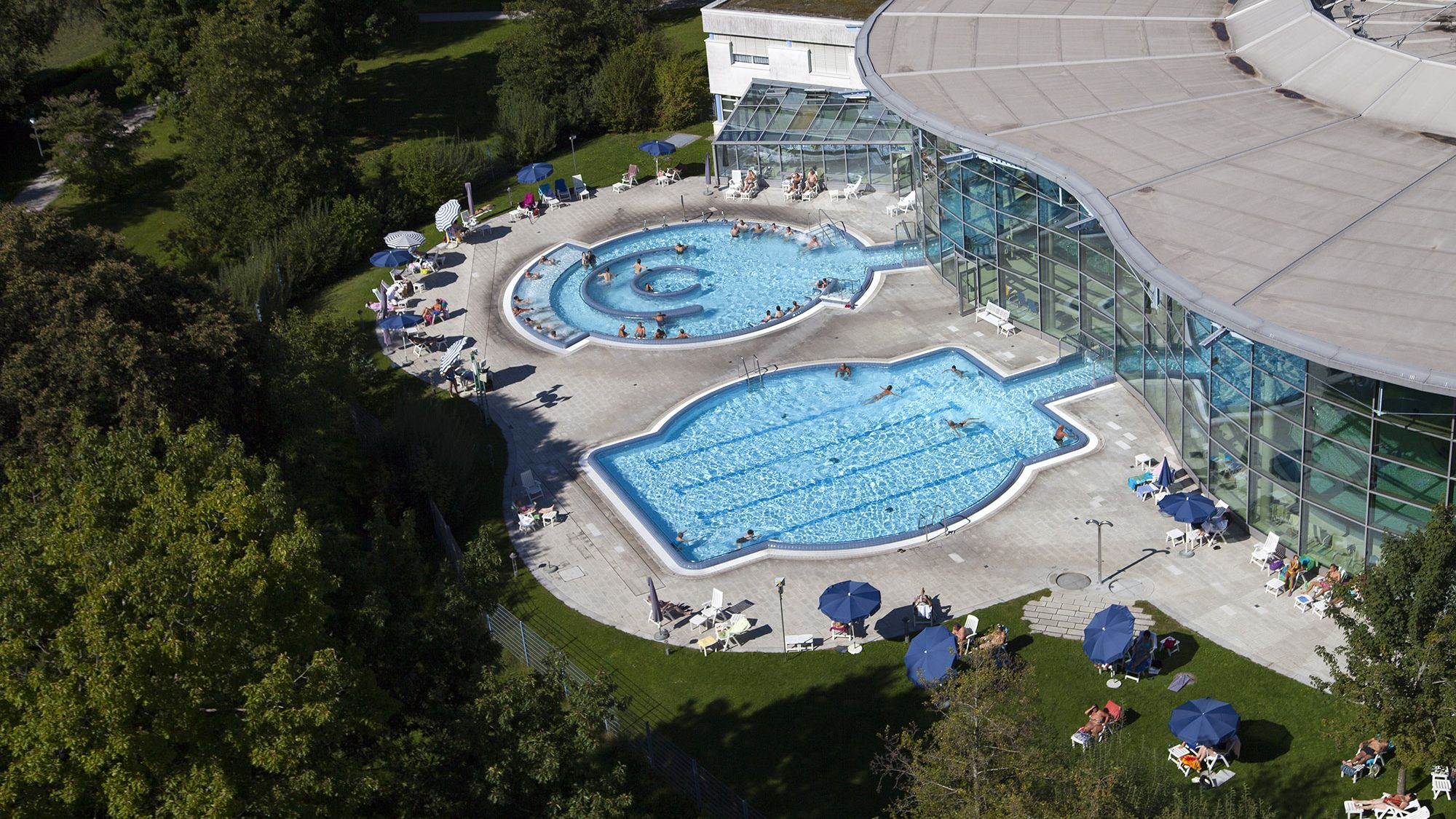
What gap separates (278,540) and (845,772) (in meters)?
12.3

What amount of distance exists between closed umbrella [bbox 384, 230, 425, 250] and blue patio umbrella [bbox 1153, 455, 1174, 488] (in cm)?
2947

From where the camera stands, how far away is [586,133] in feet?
205

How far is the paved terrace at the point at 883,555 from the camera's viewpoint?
30328 mm

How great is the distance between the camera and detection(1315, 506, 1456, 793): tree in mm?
21328

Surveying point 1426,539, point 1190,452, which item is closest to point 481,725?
point 1426,539

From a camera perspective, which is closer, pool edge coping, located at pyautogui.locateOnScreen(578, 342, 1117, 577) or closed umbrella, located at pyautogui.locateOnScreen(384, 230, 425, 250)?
pool edge coping, located at pyautogui.locateOnScreen(578, 342, 1117, 577)

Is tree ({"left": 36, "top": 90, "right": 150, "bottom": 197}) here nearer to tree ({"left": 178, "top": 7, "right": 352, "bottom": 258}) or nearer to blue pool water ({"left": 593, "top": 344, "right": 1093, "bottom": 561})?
tree ({"left": 178, "top": 7, "right": 352, "bottom": 258})

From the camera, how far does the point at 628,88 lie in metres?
60.4

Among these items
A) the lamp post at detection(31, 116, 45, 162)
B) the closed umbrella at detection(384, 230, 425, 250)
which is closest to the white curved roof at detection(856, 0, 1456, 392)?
the closed umbrella at detection(384, 230, 425, 250)

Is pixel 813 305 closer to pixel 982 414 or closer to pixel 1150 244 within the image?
pixel 982 414

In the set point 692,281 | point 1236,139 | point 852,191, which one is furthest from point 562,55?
point 1236,139

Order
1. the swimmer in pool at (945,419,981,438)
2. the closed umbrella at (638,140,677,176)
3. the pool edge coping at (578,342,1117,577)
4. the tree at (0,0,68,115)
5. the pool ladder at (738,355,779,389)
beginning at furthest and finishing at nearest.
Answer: the tree at (0,0,68,115)
the closed umbrella at (638,140,677,176)
the pool ladder at (738,355,779,389)
the swimmer in pool at (945,419,981,438)
the pool edge coping at (578,342,1117,577)

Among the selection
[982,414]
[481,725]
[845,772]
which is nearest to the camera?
[481,725]

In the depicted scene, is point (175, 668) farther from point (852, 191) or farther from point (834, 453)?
point (852, 191)
